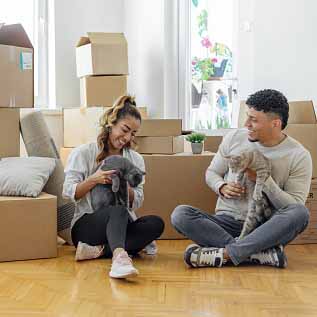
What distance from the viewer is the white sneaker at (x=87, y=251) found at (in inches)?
124

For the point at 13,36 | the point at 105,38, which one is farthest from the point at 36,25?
the point at 13,36

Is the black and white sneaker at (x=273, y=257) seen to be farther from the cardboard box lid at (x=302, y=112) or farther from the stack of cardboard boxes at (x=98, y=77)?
the stack of cardboard boxes at (x=98, y=77)

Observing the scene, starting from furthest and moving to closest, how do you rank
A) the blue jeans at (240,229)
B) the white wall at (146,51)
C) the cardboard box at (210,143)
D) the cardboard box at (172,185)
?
the white wall at (146,51), the cardboard box at (210,143), the cardboard box at (172,185), the blue jeans at (240,229)

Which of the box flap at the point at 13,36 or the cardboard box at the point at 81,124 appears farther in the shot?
the cardboard box at the point at 81,124

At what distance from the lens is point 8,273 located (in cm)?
292

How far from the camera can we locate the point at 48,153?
380 cm

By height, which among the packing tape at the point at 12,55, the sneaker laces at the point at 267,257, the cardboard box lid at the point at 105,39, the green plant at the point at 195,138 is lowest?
the sneaker laces at the point at 267,257

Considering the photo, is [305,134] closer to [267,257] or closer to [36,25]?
[267,257]

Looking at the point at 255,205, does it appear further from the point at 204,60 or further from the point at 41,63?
the point at 41,63

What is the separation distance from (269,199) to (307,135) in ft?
2.50

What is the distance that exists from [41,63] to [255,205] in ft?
8.40

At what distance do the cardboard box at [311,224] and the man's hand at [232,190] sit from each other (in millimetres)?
665

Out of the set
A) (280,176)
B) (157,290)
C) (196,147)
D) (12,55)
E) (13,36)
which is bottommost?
(157,290)

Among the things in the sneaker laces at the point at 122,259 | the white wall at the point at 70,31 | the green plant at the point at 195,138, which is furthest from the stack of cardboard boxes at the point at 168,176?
the white wall at the point at 70,31
